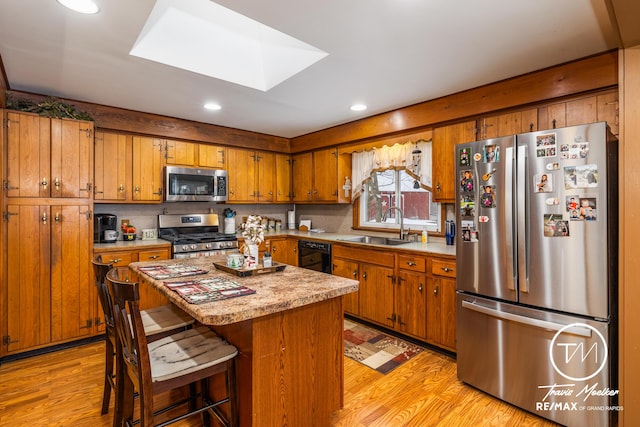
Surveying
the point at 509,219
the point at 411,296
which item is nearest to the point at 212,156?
the point at 411,296

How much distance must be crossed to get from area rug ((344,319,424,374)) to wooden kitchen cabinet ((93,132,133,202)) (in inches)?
116

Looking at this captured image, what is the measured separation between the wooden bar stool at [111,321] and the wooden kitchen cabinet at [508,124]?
9.29 ft

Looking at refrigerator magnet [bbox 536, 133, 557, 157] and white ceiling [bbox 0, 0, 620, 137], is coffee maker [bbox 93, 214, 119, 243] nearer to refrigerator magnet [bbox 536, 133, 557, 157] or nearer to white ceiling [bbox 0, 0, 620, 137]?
white ceiling [bbox 0, 0, 620, 137]

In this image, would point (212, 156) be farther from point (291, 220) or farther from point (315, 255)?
point (315, 255)

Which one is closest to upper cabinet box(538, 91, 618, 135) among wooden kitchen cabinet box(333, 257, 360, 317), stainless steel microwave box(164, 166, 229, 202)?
wooden kitchen cabinet box(333, 257, 360, 317)

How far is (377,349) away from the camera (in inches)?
121

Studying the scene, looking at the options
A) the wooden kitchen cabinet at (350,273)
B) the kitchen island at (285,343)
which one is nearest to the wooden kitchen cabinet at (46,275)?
the kitchen island at (285,343)

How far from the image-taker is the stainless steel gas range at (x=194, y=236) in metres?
3.72

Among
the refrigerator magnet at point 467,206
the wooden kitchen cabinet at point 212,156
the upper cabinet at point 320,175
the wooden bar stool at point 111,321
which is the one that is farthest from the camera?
the upper cabinet at point 320,175

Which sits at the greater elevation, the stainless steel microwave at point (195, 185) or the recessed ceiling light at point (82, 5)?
the recessed ceiling light at point (82, 5)

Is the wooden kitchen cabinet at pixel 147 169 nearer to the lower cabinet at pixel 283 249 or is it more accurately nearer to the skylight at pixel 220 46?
the lower cabinet at pixel 283 249

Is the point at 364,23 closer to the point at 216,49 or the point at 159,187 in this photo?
the point at 216,49

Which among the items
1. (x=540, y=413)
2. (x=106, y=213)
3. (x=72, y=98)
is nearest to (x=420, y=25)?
(x=540, y=413)

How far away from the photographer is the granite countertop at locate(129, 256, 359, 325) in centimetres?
142
